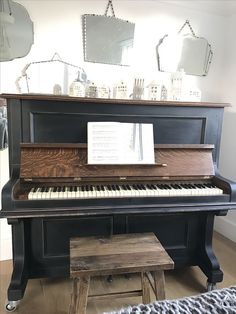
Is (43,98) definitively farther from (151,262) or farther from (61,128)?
(151,262)

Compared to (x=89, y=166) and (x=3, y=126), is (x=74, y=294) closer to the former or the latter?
(x=89, y=166)

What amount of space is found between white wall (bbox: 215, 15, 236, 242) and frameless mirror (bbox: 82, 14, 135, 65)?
3.31ft

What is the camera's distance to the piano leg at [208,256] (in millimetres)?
2004

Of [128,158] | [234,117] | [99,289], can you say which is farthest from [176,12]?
[99,289]

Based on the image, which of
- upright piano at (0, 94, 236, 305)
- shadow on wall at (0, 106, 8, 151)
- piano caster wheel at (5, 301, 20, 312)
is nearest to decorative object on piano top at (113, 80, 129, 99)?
upright piano at (0, 94, 236, 305)

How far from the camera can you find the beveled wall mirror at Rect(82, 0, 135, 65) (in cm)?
222

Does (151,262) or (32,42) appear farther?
(32,42)

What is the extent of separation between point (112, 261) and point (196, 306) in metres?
0.57

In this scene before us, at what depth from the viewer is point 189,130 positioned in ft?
6.68

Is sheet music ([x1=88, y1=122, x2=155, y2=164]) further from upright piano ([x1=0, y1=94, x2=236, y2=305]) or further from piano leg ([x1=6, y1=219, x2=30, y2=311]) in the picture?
piano leg ([x1=6, y1=219, x2=30, y2=311])

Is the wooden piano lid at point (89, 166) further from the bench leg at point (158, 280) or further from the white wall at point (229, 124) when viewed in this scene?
the white wall at point (229, 124)

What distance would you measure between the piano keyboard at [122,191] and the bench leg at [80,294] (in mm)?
437

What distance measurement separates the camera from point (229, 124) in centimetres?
276

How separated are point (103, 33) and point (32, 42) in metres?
0.57
